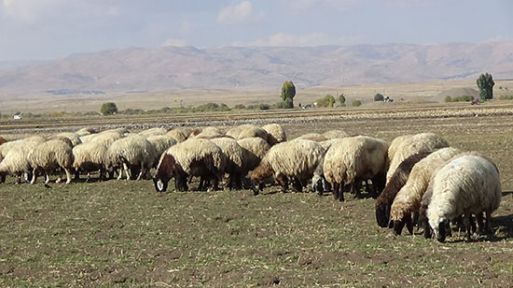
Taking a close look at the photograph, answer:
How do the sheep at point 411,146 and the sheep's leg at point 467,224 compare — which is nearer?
the sheep's leg at point 467,224

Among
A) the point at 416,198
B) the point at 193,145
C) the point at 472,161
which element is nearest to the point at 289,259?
the point at 416,198

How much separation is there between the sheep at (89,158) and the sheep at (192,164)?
4385 mm

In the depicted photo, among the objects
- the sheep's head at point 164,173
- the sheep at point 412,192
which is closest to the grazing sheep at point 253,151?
the sheep's head at point 164,173

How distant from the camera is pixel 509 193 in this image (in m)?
19.0

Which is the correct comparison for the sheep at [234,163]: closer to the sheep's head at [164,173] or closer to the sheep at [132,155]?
the sheep's head at [164,173]

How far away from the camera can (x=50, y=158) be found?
27203 millimetres

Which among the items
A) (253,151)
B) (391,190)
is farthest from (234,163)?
(391,190)

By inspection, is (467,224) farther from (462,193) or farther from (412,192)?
(412,192)

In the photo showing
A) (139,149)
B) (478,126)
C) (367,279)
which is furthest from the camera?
(478,126)

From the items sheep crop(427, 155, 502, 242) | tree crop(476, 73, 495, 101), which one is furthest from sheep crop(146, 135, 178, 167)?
tree crop(476, 73, 495, 101)

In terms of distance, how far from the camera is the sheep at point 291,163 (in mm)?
21797

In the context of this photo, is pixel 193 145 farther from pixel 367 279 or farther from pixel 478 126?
pixel 478 126

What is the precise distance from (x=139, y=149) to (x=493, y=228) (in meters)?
15.4

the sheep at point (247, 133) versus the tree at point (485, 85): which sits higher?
the sheep at point (247, 133)
